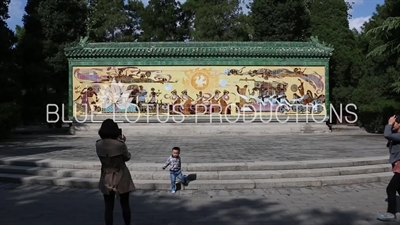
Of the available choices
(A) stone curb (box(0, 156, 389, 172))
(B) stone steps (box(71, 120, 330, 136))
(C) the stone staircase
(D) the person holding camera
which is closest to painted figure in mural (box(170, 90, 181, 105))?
(B) stone steps (box(71, 120, 330, 136))

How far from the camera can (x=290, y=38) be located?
26984 mm

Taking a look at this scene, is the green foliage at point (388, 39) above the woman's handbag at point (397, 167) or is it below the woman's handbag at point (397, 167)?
above

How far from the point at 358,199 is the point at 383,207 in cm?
63

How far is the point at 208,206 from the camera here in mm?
6734

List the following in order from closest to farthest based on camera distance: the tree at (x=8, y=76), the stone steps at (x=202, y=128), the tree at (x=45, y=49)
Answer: the tree at (x=8, y=76)
the stone steps at (x=202, y=128)
the tree at (x=45, y=49)

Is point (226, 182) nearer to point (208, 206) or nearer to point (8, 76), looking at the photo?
point (208, 206)

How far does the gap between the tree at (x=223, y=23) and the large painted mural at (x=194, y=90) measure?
14.8m

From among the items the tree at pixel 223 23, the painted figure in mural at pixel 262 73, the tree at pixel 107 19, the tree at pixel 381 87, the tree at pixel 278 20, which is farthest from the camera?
the tree at pixel 107 19

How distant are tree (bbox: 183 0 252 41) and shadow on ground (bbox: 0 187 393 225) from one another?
27.6 metres

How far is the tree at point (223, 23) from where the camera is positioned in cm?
3428

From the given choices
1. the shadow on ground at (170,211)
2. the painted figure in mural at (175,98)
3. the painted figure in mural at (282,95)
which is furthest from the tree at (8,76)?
the painted figure in mural at (282,95)

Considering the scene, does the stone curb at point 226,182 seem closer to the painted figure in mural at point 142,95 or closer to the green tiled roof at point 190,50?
the painted figure in mural at point 142,95

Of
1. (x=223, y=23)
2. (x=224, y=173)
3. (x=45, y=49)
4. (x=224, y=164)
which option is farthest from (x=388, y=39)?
(x=223, y=23)

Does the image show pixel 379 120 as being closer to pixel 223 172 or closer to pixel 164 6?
pixel 223 172
